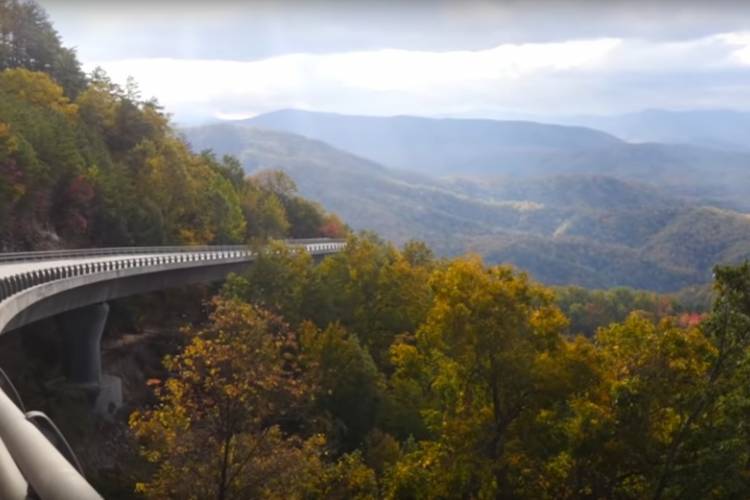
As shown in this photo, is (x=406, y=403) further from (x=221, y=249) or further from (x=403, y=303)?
(x=221, y=249)

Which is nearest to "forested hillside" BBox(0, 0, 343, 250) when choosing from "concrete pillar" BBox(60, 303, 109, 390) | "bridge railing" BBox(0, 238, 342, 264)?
"bridge railing" BBox(0, 238, 342, 264)

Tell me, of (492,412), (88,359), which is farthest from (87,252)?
(492,412)

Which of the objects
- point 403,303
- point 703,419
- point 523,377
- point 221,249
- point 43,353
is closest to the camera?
point 703,419

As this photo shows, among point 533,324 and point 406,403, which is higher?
point 533,324

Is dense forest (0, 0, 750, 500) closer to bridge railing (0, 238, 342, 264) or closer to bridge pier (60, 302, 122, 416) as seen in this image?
bridge pier (60, 302, 122, 416)

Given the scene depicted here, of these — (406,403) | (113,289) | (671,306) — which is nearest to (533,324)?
(406,403)

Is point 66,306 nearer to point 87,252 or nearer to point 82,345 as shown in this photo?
point 82,345

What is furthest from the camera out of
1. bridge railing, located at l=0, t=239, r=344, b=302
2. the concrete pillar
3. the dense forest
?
the concrete pillar
